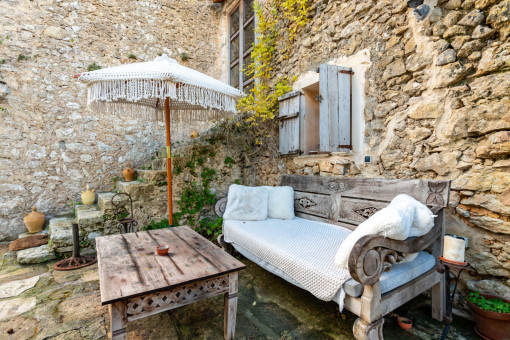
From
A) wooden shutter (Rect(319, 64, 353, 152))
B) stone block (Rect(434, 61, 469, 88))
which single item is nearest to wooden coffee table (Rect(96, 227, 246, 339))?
wooden shutter (Rect(319, 64, 353, 152))

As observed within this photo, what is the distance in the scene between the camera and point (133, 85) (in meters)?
2.19

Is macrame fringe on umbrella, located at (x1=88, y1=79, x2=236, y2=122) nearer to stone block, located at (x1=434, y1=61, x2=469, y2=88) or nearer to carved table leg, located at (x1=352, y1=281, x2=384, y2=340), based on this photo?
stone block, located at (x1=434, y1=61, x2=469, y2=88)

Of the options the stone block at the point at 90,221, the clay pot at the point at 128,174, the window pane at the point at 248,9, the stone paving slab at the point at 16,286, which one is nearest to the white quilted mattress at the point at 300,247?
the stone block at the point at 90,221

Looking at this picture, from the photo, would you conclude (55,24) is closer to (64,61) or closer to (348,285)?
(64,61)

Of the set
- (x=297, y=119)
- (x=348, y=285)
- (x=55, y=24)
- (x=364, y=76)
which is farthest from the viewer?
(x=55, y=24)

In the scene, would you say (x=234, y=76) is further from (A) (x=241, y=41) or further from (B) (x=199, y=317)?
(B) (x=199, y=317)

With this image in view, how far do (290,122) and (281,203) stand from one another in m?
1.24

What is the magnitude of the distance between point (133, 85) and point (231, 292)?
6.42 feet

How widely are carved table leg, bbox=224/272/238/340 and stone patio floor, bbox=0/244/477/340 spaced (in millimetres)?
135

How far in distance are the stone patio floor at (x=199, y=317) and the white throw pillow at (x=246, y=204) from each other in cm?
72

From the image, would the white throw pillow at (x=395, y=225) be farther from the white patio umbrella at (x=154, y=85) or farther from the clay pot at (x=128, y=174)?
the clay pot at (x=128, y=174)

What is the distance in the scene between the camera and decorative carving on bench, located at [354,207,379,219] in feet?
7.15

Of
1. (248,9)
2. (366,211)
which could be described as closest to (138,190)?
(366,211)

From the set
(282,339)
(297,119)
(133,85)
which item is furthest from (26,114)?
(282,339)
